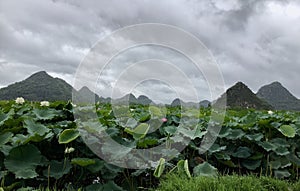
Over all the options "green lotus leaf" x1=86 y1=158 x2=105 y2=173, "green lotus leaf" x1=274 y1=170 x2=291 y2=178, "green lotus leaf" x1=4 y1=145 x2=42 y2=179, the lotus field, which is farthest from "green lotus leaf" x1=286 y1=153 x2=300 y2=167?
"green lotus leaf" x1=4 y1=145 x2=42 y2=179

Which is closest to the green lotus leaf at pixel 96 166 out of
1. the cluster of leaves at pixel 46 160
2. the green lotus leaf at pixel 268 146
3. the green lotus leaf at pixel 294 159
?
the cluster of leaves at pixel 46 160

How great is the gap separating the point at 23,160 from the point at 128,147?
2.78 ft

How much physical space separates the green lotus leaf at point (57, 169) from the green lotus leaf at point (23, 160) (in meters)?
0.12

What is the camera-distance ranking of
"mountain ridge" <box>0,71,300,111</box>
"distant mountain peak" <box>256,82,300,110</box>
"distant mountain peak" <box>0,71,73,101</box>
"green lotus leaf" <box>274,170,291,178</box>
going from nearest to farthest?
"green lotus leaf" <box>274,170,291,178</box>, "mountain ridge" <box>0,71,300,111</box>, "distant mountain peak" <box>256,82,300,110</box>, "distant mountain peak" <box>0,71,73,101</box>

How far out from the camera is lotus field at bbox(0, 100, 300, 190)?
8.88 feet

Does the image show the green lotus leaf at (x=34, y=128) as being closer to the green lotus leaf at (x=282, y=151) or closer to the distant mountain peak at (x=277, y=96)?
the green lotus leaf at (x=282, y=151)

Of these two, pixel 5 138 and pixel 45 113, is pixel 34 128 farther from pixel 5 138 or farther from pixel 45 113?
pixel 45 113

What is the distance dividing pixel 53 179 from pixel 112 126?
0.73 metres

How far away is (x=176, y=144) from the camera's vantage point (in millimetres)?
3385

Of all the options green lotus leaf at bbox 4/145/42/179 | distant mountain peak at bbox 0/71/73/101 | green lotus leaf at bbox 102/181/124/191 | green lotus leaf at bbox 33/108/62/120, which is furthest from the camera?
distant mountain peak at bbox 0/71/73/101

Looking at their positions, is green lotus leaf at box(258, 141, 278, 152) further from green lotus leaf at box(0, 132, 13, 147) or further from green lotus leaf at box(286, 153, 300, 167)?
green lotus leaf at box(0, 132, 13, 147)

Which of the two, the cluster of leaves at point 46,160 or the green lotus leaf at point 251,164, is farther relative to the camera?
the green lotus leaf at point 251,164

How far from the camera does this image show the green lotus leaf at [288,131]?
12.6 ft

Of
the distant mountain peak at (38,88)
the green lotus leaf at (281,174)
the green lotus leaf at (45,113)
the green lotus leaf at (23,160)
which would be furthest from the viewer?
the distant mountain peak at (38,88)
